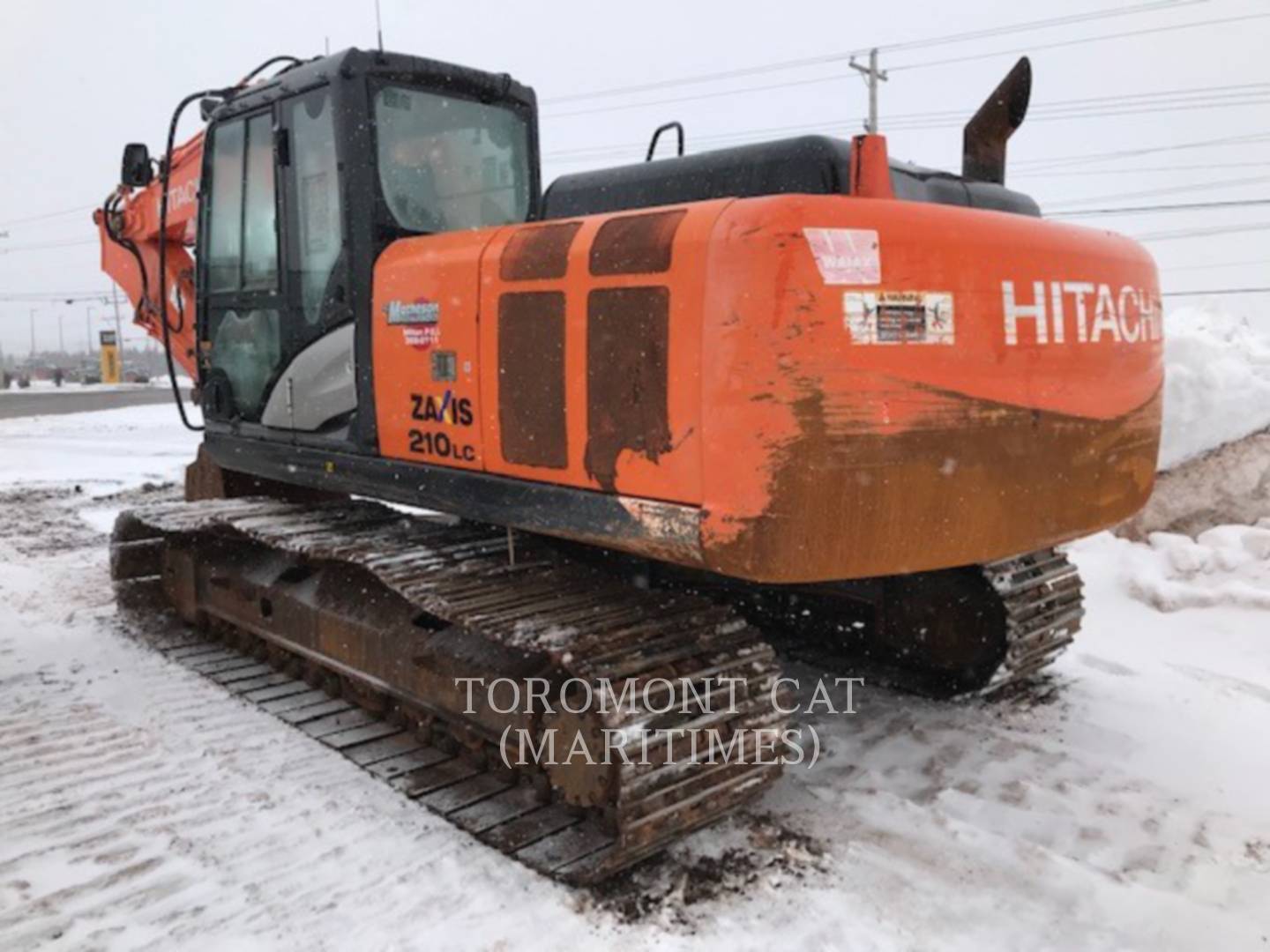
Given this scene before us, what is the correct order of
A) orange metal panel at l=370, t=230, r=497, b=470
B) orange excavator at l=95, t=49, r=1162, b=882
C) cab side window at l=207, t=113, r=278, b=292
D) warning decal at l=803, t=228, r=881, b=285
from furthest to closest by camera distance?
1. cab side window at l=207, t=113, r=278, b=292
2. orange metal panel at l=370, t=230, r=497, b=470
3. orange excavator at l=95, t=49, r=1162, b=882
4. warning decal at l=803, t=228, r=881, b=285

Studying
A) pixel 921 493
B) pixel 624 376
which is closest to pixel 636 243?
pixel 624 376

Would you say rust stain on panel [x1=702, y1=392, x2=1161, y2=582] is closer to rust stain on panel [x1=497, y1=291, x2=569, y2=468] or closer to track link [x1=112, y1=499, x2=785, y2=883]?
track link [x1=112, y1=499, x2=785, y2=883]

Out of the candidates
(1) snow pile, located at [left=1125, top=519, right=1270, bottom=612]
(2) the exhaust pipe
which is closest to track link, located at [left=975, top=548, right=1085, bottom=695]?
(2) the exhaust pipe

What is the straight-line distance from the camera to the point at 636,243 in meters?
2.96

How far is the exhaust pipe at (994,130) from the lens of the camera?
4.04 m

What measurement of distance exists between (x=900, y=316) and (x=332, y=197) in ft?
8.06

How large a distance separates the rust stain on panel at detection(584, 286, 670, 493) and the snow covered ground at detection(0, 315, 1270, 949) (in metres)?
1.28

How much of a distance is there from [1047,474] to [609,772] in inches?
62.7

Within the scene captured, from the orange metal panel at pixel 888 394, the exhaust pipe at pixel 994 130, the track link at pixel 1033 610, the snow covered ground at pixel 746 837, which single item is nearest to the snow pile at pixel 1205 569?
the snow covered ground at pixel 746 837

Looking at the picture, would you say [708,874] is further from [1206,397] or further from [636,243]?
[1206,397]

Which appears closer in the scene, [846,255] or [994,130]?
[846,255]

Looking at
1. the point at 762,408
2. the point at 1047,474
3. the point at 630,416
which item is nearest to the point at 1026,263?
the point at 1047,474

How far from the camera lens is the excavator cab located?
4.00m

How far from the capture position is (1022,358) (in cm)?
A: 297
